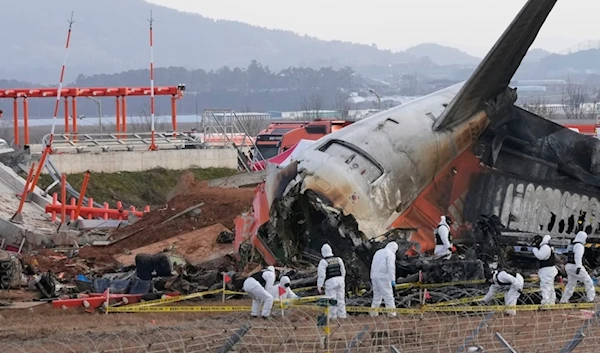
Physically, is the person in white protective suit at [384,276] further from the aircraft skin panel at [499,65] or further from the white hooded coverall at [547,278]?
the aircraft skin panel at [499,65]

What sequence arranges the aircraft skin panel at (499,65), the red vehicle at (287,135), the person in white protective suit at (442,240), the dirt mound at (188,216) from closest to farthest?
the person in white protective suit at (442,240)
the aircraft skin panel at (499,65)
the dirt mound at (188,216)
the red vehicle at (287,135)

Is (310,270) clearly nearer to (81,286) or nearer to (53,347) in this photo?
(81,286)

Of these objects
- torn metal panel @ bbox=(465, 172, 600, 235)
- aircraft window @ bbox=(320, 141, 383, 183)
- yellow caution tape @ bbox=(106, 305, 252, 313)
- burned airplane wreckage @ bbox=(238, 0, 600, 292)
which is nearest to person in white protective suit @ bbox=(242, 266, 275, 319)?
yellow caution tape @ bbox=(106, 305, 252, 313)

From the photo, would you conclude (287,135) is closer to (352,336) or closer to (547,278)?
(547,278)

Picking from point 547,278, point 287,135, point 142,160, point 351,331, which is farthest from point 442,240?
point 287,135

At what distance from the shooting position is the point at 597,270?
75.7 feet

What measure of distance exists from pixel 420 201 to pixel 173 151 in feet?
68.6

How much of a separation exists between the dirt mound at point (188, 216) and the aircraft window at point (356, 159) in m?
5.99

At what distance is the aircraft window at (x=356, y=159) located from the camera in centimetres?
2142

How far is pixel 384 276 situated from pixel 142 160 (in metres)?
24.4

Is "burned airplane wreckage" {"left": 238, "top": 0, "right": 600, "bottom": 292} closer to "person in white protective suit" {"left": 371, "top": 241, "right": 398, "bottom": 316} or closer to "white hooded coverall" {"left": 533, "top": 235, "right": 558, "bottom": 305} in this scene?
"white hooded coverall" {"left": 533, "top": 235, "right": 558, "bottom": 305}

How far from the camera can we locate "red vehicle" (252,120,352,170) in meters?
47.8

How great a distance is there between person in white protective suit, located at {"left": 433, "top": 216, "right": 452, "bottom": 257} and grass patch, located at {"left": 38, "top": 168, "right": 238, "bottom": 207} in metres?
18.9

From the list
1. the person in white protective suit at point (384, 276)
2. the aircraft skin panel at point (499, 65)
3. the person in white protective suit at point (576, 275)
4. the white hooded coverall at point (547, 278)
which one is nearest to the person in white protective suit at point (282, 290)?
the person in white protective suit at point (384, 276)
